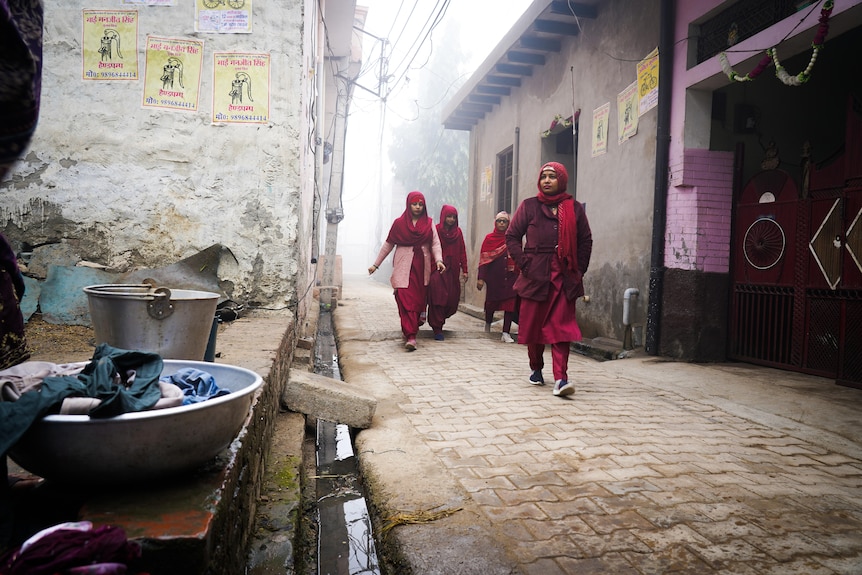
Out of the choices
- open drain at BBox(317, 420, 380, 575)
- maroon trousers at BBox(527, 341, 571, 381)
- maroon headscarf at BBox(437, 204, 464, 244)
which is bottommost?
open drain at BBox(317, 420, 380, 575)

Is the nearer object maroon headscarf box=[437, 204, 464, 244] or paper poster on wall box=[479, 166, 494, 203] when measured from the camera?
maroon headscarf box=[437, 204, 464, 244]

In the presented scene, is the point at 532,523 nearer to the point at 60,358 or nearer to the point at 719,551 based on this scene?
the point at 719,551

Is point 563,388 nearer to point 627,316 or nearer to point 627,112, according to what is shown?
point 627,316

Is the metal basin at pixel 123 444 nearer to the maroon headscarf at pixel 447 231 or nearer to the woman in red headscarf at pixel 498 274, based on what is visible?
A: the woman in red headscarf at pixel 498 274

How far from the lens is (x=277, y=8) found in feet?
15.4

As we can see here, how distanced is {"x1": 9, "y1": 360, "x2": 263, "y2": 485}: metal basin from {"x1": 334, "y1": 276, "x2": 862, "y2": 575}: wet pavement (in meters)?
0.87

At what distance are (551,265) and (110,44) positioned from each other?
3956mm

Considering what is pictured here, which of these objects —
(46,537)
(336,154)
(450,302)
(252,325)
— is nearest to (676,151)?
(450,302)

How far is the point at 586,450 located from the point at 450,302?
4831 millimetres

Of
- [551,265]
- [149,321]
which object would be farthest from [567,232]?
[149,321]

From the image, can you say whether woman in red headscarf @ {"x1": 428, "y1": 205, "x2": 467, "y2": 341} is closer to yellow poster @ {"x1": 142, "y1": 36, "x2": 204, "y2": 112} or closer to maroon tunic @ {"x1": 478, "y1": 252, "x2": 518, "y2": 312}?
maroon tunic @ {"x1": 478, "y1": 252, "x2": 518, "y2": 312}

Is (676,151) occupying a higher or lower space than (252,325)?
higher

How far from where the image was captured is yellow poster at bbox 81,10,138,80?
176 inches

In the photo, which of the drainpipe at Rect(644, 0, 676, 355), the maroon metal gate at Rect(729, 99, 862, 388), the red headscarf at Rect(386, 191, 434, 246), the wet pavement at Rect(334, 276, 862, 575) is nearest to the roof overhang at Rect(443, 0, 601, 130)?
the drainpipe at Rect(644, 0, 676, 355)
